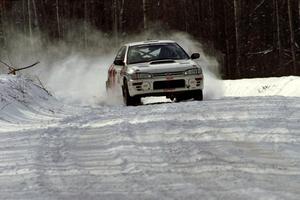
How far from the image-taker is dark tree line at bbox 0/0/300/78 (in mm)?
41125

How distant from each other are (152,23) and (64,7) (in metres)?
9.39

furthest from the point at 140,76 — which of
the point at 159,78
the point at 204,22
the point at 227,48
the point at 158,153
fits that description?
the point at 204,22

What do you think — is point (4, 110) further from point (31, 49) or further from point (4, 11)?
point (4, 11)

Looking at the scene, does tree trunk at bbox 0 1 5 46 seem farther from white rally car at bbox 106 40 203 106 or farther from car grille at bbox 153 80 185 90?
car grille at bbox 153 80 185 90

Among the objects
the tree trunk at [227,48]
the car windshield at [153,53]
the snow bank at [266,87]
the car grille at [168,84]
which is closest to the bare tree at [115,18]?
the tree trunk at [227,48]

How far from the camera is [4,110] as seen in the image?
363 inches

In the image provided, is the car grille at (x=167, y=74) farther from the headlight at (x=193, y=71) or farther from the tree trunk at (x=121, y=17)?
the tree trunk at (x=121, y=17)

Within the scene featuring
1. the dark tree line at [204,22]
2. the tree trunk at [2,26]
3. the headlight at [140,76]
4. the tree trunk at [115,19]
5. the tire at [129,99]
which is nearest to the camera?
the headlight at [140,76]

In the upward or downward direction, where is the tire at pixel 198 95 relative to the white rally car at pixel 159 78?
downward

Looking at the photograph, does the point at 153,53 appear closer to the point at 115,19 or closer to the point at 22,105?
the point at 22,105

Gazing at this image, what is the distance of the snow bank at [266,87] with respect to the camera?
639 inches

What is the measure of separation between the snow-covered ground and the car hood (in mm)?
2217

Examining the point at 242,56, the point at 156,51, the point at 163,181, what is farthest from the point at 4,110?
the point at 242,56

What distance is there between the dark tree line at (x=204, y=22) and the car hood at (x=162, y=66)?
83.9 ft
